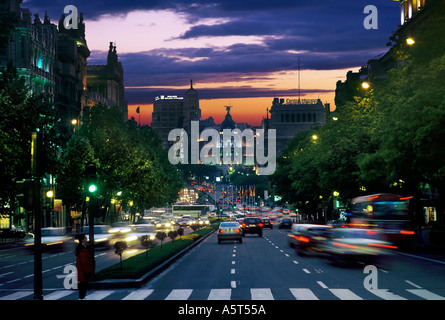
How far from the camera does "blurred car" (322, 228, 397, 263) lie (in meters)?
35.0

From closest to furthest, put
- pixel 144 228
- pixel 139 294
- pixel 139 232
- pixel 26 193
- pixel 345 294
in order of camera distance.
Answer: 1. pixel 26 193
2. pixel 345 294
3. pixel 139 294
4. pixel 139 232
5. pixel 144 228

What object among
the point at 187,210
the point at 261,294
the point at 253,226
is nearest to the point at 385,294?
the point at 261,294

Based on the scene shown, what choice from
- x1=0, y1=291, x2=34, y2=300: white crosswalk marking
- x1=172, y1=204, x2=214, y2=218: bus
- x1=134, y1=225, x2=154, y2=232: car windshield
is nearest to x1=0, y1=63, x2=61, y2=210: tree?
Result: x1=134, y1=225, x2=154, y2=232: car windshield

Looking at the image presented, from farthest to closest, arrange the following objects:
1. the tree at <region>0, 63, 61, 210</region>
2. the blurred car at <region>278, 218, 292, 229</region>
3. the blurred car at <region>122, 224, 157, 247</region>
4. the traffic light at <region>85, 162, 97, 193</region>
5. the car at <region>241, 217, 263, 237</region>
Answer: the blurred car at <region>278, 218, 292, 229</region>
the car at <region>241, 217, 263, 237</region>
the blurred car at <region>122, 224, 157, 247</region>
the tree at <region>0, 63, 61, 210</region>
the traffic light at <region>85, 162, 97, 193</region>

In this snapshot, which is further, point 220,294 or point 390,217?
point 390,217

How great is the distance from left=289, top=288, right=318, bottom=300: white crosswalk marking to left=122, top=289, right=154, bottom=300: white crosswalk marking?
4.39 meters

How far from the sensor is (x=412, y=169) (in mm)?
46188

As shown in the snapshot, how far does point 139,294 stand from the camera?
23016mm

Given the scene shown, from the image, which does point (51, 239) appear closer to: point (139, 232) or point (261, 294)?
point (139, 232)

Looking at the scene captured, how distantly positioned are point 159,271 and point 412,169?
68.2ft

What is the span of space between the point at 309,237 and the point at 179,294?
59.5 ft

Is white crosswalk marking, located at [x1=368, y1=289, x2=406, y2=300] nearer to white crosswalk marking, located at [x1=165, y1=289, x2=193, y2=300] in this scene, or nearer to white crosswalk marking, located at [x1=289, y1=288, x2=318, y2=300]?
white crosswalk marking, located at [x1=289, y1=288, x2=318, y2=300]

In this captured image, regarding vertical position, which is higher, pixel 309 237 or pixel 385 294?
pixel 309 237

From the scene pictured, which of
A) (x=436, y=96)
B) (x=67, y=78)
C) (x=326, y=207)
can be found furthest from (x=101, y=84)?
(x=436, y=96)
